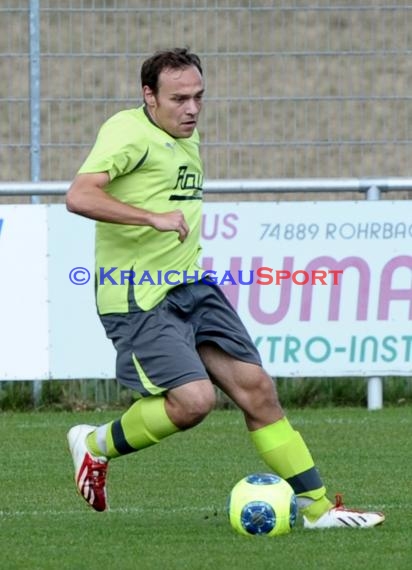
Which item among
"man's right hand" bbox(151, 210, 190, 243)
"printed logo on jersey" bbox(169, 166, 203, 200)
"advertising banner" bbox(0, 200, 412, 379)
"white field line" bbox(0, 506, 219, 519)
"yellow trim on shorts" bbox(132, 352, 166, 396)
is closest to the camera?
"man's right hand" bbox(151, 210, 190, 243)

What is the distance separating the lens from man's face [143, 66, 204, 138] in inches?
266

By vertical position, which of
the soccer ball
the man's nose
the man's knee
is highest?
the man's nose

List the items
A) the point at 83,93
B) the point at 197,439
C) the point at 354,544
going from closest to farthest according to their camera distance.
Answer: the point at 354,544
the point at 197,439
the point at 83,93

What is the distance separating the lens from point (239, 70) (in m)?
12.6

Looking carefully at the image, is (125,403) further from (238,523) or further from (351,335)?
(238,523)

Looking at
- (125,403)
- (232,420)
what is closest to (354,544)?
(232,420)

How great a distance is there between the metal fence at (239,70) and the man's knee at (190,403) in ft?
19.0

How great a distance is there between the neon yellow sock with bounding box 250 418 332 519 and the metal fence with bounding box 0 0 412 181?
5641 millimetres

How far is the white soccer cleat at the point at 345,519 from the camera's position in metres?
6.76

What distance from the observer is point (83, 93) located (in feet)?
40.8

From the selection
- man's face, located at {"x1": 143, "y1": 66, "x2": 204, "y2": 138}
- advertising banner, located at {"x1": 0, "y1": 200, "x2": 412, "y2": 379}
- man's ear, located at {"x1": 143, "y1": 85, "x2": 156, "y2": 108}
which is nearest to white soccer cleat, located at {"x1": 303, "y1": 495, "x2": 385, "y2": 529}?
man's face, located at {"x1": 143, "y1": 66, "x2": 204, "y2": 138}

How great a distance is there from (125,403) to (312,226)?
1.72 metres

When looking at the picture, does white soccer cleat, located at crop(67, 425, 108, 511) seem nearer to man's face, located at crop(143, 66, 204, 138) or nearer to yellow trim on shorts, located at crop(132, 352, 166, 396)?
yellow trim on shorts, located at crop(132, 352, 166, 396)

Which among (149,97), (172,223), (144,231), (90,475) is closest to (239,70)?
(149,97)
